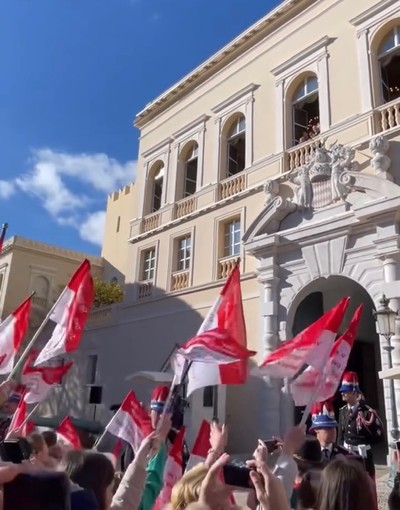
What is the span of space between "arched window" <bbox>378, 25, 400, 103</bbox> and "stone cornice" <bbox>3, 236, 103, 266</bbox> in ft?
67.9

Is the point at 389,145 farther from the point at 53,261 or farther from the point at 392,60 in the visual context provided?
the point at 53,261

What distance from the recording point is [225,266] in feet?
45.9

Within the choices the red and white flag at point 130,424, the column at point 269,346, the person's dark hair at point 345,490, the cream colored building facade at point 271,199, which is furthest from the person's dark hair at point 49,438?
the column at point 269,346

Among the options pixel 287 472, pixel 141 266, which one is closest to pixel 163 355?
pixel 141 266

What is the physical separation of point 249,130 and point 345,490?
13090mm

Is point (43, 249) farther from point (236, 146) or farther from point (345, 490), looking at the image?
point (345, 490)

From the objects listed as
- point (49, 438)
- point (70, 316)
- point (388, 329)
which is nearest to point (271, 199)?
point (388, 329)

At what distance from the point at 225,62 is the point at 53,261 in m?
18.3

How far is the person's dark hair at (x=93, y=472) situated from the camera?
9.44ft

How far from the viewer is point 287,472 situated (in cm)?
314

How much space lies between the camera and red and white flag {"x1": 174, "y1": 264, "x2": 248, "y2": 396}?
5.42m

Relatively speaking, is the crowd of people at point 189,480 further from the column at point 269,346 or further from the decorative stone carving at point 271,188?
the decorative stone carving at point 271,188

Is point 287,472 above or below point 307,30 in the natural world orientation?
below

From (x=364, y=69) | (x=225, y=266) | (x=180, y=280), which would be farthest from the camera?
(x=180, y=280)
